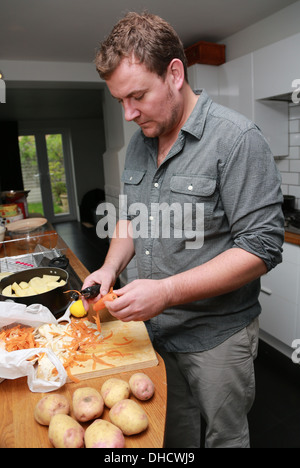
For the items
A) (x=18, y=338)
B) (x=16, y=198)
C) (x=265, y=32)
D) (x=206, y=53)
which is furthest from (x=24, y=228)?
(x=265, y=32)

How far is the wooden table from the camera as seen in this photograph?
70cm

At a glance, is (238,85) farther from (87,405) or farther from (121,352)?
(87,405)

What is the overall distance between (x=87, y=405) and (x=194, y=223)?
1.89 ft

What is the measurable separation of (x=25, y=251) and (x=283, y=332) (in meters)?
1.78

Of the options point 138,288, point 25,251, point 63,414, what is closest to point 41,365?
point 63,414

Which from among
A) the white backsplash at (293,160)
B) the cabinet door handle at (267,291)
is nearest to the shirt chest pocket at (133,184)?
the cabinet door handle at (267,291)

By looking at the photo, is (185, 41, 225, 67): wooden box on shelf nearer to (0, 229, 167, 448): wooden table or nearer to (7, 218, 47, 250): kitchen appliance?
(7, 218, 47, 250): kitchen appliance

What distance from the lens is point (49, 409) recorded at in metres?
0.73

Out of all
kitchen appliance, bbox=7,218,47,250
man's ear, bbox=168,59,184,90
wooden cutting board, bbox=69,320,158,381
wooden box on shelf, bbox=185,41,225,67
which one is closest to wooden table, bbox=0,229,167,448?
wooden cutting board, bbox=69,320,158,381

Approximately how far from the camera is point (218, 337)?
112 centimetres

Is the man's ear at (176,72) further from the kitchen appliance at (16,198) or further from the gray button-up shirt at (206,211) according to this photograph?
the kitchen appliance at (16,198)

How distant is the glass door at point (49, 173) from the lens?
865cm

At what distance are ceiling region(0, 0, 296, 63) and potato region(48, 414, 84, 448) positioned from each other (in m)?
2.26

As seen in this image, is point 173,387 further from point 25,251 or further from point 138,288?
point 25,251
